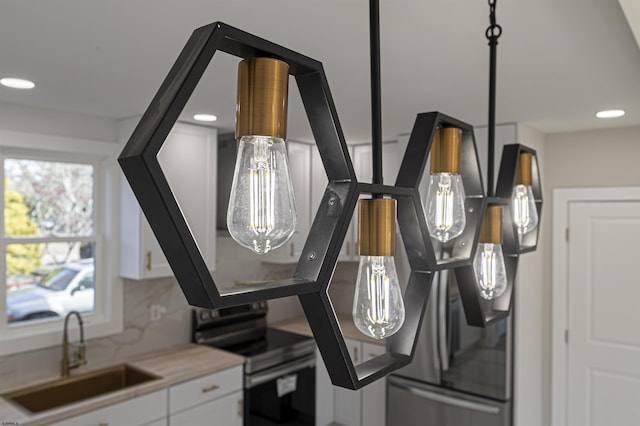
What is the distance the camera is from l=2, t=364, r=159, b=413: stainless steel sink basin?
8.75 feet

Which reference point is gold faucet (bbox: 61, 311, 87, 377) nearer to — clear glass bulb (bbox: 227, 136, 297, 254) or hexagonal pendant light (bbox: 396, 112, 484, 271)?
hexagonal pendant light (bbox: 396, 112, 484, 271)

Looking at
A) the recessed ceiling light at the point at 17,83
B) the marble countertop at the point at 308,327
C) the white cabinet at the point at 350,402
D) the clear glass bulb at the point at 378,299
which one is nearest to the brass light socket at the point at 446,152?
the clear glass bulb at the point at 378,299

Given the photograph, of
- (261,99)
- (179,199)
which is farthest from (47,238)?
(261,99)

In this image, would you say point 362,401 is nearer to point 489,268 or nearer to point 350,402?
point 350,402

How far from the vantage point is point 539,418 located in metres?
3.50

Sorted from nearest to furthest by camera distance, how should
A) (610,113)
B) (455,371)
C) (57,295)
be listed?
(610,113) → (57,295) → (455,371)

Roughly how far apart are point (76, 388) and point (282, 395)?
1367 millimetres

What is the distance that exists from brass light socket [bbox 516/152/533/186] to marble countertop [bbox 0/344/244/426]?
226 cm

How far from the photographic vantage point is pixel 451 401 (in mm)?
3277

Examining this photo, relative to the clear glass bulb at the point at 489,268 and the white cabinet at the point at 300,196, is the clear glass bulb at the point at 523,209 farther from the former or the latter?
the white cabinet at the point at 300,196

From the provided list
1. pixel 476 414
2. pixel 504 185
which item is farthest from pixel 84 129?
pixel 476 414

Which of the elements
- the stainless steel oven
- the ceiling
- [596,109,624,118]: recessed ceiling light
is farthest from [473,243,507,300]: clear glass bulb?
the stainless steel oven

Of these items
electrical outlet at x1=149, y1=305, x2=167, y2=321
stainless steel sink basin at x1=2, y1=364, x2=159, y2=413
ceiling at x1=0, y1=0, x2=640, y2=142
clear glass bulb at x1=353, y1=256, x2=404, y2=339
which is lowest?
stainless steel sink basin at x1=2, y1=364, x2=159, y2=413

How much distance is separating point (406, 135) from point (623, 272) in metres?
1.72
